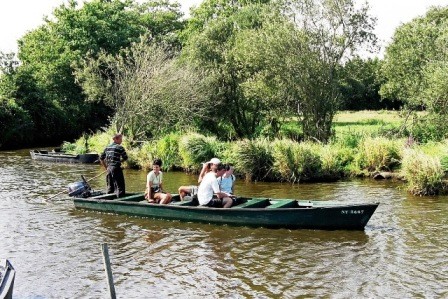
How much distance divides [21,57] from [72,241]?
40.3 meters

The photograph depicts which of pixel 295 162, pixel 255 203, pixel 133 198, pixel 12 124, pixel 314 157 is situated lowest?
pixel 255 203

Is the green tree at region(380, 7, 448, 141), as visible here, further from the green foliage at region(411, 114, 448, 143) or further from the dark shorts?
the dark shorts

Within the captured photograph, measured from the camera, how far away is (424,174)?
17453mm

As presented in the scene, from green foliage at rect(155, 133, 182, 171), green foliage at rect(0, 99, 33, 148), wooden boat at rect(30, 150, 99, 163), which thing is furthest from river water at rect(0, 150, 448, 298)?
green foliage at rect(0, 99, 33, 148)

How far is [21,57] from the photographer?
49281mm

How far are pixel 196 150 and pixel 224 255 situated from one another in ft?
39.5

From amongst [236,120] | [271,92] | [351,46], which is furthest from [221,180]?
[236,120]

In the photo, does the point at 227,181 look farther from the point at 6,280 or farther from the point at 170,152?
the point at 170,152

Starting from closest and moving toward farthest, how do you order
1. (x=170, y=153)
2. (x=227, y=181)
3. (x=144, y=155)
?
(x=227, y=181) → (x=170, y=153) → (x=144, y=155)

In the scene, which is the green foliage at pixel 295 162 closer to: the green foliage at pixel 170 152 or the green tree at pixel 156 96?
the green foliage at pixel 170 152

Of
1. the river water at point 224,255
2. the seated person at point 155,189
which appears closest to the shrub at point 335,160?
the river water at point 224,255

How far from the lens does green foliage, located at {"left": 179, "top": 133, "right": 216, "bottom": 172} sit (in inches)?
924

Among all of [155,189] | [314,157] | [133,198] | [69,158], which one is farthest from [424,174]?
[69,158]

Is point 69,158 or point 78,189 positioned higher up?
point 69,158
